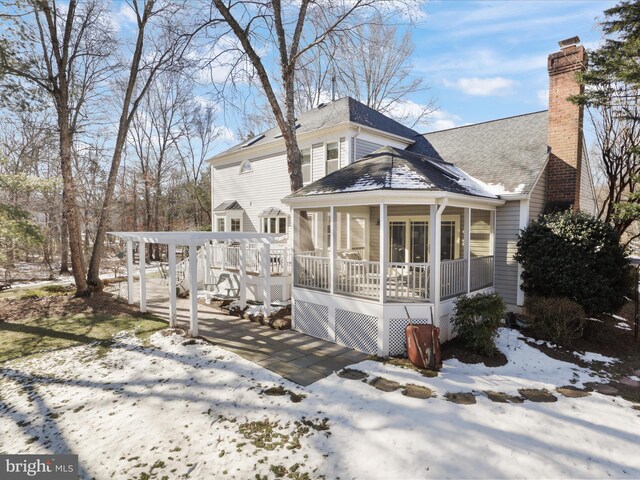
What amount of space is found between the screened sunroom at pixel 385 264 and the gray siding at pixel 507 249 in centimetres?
29

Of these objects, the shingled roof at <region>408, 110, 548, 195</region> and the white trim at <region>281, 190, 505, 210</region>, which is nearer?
the white trim at <region>281, 190, 505, 210</region>

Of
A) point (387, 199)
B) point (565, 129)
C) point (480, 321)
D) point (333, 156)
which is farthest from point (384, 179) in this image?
point (565, 129)

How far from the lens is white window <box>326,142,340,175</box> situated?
1299 centimetres

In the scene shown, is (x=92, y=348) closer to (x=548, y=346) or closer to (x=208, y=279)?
(x=208, y=279)

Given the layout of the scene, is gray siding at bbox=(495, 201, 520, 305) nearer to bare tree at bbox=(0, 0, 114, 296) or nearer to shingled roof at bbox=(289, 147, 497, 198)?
shingled roof at bbox=(289, 147, 497, 198)

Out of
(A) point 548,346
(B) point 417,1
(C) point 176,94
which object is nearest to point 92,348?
(A) point 548,346

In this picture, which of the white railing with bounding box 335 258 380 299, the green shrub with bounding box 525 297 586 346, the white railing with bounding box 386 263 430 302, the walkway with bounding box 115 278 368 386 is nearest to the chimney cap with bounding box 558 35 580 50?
the green shrub with bounding box 525 297 586 346

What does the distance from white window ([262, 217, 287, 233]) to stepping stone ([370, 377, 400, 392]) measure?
Result: 10.1 meters

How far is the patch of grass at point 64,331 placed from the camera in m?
7.44

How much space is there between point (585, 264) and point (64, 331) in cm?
1258

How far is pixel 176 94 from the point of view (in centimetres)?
2644

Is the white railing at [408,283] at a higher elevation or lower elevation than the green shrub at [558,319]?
higher

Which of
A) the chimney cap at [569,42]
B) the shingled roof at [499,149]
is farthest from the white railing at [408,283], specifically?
the chimney cap at [569,42]

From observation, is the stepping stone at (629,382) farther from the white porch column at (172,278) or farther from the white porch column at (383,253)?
the white porch column at (172,278)
